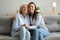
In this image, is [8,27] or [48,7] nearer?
[8,27]

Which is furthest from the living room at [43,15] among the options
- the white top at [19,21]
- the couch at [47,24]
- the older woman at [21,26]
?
the white top at [19,21]

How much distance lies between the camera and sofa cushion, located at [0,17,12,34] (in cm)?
331

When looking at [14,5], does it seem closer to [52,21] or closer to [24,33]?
[52,21]

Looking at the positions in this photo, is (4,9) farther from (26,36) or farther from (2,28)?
(26,36)

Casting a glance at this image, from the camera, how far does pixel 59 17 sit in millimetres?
3434

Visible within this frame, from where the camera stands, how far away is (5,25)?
3.33 metres

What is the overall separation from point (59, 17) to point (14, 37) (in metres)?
1.15

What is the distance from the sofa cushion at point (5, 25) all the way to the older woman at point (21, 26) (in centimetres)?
27

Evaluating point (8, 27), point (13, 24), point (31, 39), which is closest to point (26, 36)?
point (31, 39)

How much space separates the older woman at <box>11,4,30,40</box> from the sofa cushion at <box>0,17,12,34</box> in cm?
27

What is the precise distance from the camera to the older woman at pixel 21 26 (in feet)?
9.30

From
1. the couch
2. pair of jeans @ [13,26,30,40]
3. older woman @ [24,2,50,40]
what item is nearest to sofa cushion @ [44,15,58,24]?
the couch

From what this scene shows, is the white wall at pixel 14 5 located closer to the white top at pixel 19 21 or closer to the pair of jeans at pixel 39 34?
the white top at pixel 19 21

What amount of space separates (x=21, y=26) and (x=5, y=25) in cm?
50
